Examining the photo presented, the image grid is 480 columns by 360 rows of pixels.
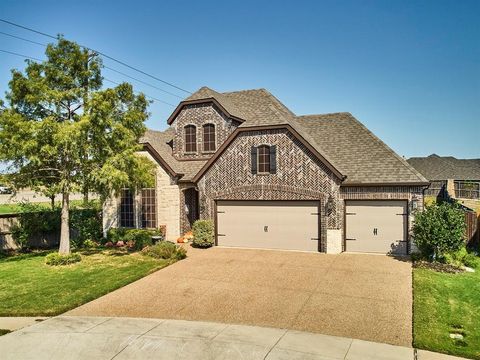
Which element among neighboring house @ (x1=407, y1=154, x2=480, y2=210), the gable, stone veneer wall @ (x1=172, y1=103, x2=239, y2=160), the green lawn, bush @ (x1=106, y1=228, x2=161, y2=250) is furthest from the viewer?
neighboring house @ (x1=407, y1=154, x2=480, y2=210)

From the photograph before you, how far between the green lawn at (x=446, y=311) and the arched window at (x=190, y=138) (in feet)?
46.4

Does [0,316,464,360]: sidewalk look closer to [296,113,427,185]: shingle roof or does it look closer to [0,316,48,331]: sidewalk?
[0,316,48,331]: sidewalk

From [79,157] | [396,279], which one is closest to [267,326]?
[396,279]

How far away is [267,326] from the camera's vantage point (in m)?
9.40

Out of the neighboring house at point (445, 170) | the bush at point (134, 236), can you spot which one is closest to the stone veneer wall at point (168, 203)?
the bush at point (134, 236)

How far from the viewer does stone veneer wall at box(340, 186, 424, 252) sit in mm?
16839

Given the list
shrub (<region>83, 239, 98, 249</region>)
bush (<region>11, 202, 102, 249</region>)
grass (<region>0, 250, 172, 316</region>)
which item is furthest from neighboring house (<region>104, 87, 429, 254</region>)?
grass (<region>0, 250, 172, 316</region>)

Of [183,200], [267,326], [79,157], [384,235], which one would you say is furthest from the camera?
[183,200]

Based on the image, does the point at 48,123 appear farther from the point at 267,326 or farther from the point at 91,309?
the point at 267,326

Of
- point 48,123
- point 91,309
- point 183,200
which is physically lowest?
point 91,309

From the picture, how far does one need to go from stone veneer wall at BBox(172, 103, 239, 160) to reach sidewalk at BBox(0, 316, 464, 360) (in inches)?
566

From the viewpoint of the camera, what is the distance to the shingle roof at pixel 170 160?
21844mm

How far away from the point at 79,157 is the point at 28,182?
2713 millimetres

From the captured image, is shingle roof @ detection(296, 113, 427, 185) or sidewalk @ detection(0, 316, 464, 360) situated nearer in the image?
Result: sidewalk @ detection(0, 316, 464, 360)
